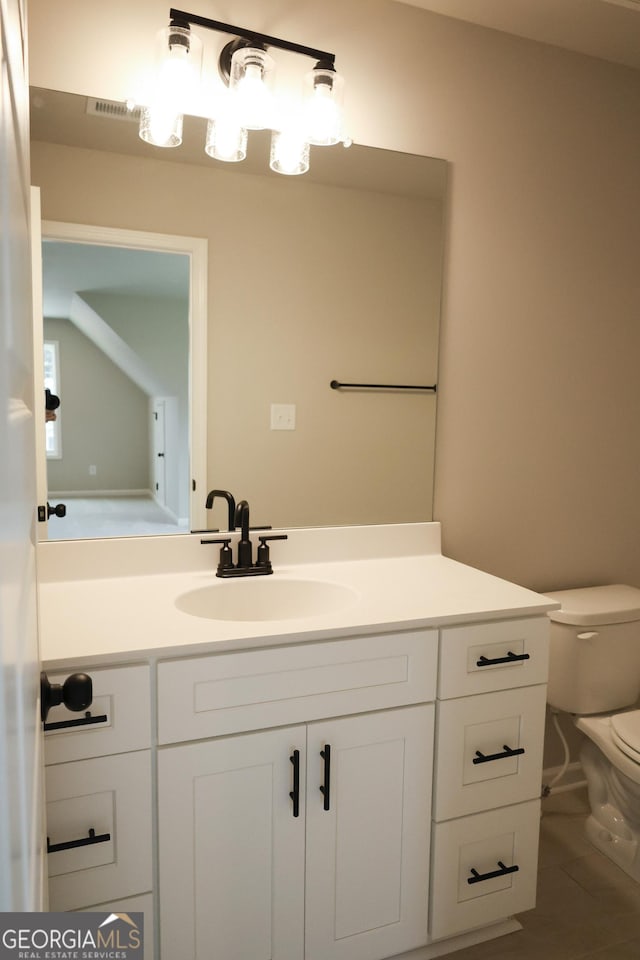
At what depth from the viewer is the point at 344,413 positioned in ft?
6.07

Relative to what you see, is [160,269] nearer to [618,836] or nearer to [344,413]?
[344,413]

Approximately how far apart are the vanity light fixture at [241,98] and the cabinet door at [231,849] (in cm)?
140

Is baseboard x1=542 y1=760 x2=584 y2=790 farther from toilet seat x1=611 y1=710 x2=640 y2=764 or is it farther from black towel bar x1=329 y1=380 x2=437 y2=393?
black towel bar x1=329 y1=380 x2=437 y2=393

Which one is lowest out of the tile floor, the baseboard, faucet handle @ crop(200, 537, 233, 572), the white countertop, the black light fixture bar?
the tile floor

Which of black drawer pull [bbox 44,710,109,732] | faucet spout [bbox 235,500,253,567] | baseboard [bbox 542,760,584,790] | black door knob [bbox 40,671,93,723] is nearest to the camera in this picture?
black door knob [bbox 40,671,93,723]

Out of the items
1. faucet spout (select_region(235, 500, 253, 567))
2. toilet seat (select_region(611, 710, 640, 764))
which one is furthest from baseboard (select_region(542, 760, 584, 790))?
faucet spout (select_region(235, 500, 253, 567))

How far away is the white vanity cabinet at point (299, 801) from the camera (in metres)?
1.21

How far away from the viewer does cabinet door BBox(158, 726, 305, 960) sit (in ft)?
3.98

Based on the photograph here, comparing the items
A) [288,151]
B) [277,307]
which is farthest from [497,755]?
[288,151]

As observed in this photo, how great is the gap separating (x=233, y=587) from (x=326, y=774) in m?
0.50

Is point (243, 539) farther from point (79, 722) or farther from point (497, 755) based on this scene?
point (497, 755)

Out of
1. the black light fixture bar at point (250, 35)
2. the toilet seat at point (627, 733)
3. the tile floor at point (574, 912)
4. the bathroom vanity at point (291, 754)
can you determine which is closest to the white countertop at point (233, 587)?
the bathroom vanity at point (291, 754)

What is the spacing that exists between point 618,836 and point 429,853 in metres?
0.83

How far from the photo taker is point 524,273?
2020mm
